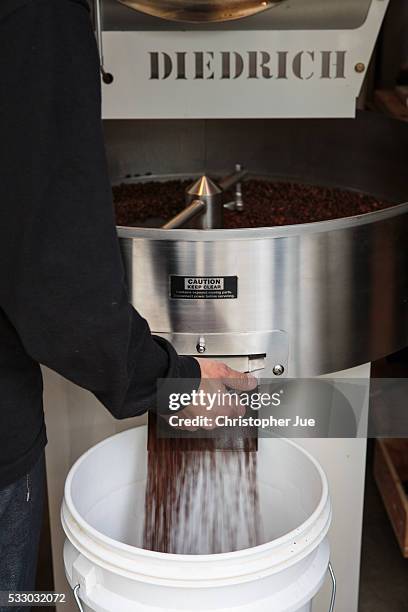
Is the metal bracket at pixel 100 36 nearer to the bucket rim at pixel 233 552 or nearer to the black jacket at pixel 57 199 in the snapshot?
the black jacket at pixel 57 199

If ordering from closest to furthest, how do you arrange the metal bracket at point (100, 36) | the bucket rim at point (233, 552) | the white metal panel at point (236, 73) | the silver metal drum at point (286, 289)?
the bucket rim at point (233, 552), the silver metal drum at point (286, 289), the metal bracket at point (100, 36), the white metal panel at point (236, 73)

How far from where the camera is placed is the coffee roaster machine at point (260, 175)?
50.8 inches

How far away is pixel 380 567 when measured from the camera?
6.76ft

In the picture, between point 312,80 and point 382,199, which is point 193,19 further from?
point 382,199

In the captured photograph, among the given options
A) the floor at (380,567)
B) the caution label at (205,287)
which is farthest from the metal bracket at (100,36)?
the floor at (380,567)

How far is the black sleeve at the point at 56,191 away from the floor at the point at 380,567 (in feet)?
4.36

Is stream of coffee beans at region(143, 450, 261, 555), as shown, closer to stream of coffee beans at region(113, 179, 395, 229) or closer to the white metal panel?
stream of coffee beans at region(113, 179, 395, 229)

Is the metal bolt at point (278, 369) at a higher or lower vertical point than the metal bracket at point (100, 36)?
lower

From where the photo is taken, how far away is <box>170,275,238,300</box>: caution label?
1.28 meters

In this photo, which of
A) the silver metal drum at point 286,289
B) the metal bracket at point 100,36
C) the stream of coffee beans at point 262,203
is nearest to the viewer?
the silver metal drum at point 286,289

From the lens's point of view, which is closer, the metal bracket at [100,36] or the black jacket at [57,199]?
the black jacket at [57,199]

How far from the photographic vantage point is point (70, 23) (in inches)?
31.4

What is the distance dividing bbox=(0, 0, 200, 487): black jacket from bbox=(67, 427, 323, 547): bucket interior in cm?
46

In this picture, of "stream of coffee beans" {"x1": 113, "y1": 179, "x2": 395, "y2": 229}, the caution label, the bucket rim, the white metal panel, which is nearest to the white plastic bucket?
the bucket rim
